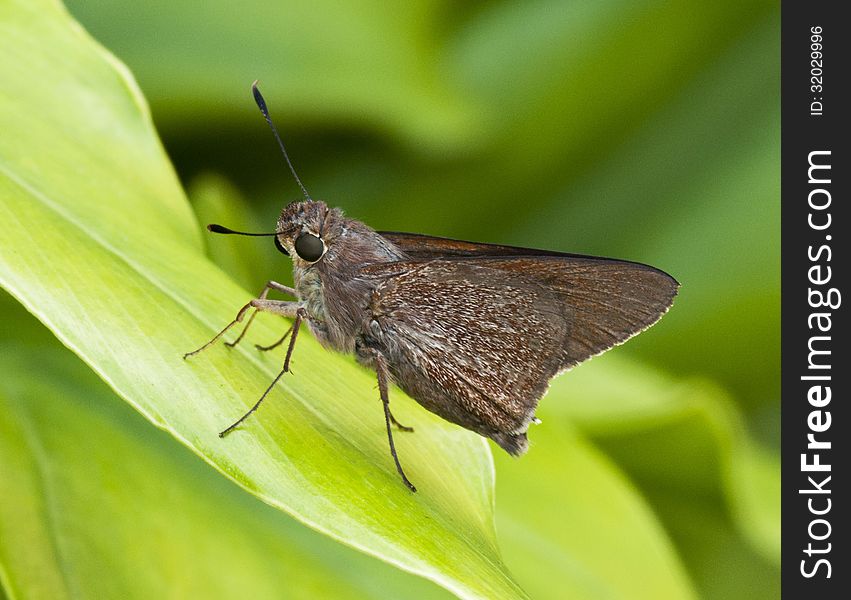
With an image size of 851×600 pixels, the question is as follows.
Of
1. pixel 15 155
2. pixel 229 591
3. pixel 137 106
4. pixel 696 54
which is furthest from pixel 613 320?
pixel 696 54

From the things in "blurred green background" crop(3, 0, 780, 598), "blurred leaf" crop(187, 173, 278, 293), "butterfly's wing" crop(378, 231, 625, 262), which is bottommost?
"butterfly's wing" crop(378, 231, 625, 262)

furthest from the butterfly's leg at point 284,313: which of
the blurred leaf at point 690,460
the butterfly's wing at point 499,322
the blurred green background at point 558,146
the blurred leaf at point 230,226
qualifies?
the blurred leaf at point 690,460

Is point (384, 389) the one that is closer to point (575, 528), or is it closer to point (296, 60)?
point (575, 528)

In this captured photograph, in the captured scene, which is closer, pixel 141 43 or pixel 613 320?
pixel 613 320

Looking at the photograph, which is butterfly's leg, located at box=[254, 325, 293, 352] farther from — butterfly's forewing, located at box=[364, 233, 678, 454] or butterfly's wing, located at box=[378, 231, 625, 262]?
butterfly's wing, located at box=[378, 231, 625, 262]

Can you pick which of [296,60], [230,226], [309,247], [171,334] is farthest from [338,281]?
[296,60]

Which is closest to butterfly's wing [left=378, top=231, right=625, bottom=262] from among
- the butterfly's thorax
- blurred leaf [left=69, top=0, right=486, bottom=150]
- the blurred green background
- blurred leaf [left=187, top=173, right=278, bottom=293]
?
the butterfly's thorax

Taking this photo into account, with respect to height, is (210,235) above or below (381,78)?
below

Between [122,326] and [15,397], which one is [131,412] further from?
[122,326]
